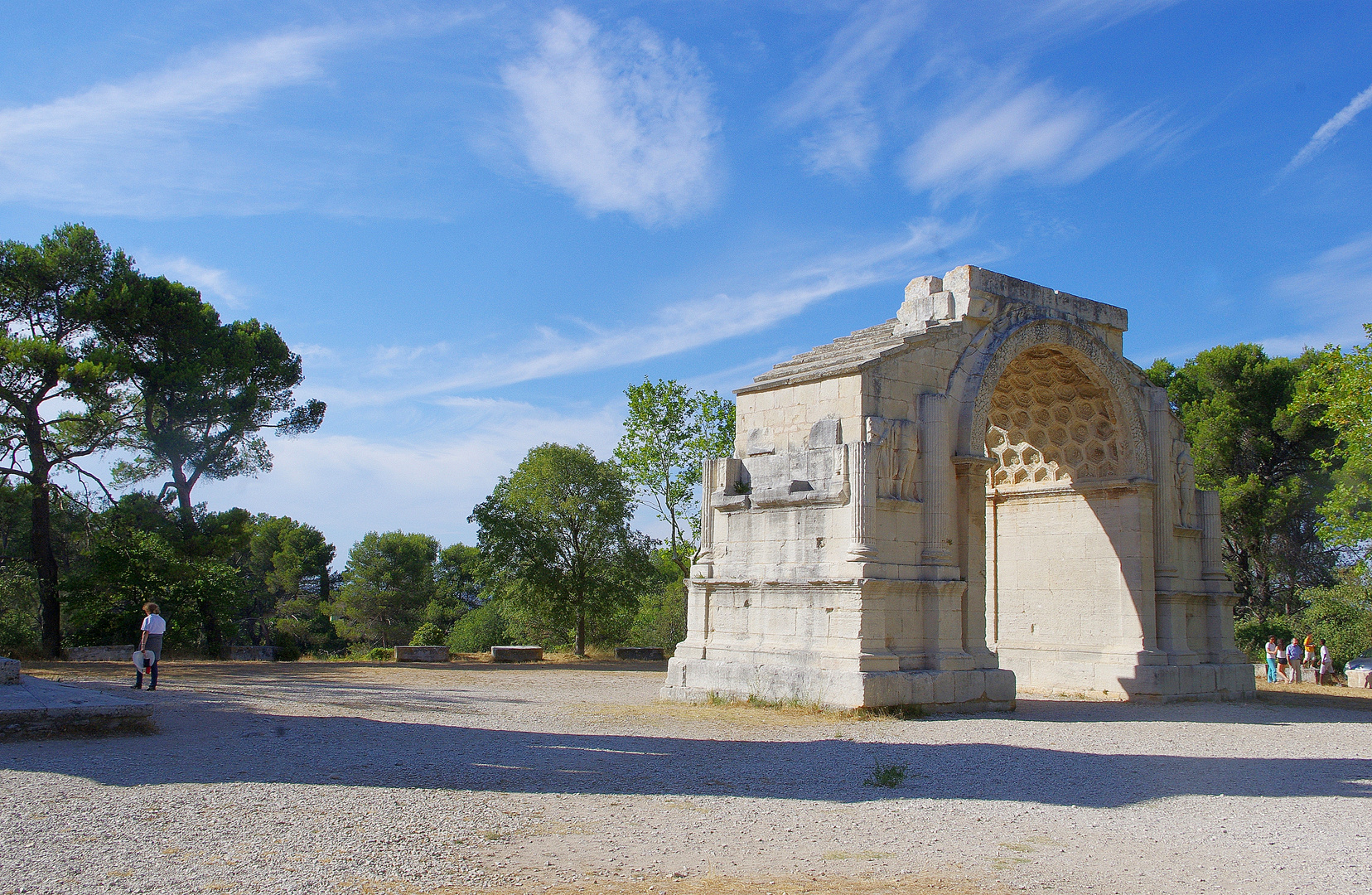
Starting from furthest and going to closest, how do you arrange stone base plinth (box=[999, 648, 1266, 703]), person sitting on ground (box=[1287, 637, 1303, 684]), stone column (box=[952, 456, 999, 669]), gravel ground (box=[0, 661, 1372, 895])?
1. person sitting on ground (box=[1287, 637, 1303, 684])
2. stone base plinth (box=[999, 648, 1266, 703])
3. stone column (box=[952, 456, 999, 669])
4. gravel ground (box=[0, 661, 1372, 895])

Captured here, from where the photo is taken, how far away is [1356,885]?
15.5ft

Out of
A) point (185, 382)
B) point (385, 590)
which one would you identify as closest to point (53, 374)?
point (185, 382)

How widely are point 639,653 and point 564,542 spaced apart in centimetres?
366

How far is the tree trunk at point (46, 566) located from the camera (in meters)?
18.9

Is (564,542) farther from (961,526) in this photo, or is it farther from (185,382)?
(961,526)

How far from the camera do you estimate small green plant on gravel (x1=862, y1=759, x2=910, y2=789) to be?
6.80 meters

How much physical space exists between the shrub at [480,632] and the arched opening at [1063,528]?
24.7m

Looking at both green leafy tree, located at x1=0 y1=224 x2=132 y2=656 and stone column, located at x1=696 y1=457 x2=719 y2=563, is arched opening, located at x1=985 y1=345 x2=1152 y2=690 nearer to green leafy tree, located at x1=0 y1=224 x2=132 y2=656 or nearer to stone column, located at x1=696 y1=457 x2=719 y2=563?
stone column, located at x1=696 y1=457 x2=719 y2=563

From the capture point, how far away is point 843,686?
10.5 meters

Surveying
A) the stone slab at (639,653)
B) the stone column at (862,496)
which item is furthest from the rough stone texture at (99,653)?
the stone column at (862,496)

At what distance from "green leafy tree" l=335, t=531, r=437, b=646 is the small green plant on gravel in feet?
116

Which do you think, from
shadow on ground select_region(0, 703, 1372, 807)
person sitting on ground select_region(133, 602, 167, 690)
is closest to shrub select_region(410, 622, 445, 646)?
person sitting on ground select_region(133, 602, 167, 690)

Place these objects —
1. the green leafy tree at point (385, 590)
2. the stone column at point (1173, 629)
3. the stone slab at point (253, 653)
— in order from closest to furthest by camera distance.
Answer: the stone column at point (1173, 629) → the stone slab at point (253, 653) → the green leafy tree at point (385, 590)

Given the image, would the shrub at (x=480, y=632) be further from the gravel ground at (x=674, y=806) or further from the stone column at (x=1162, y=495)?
the gravel ground at (x=674, y=806)
